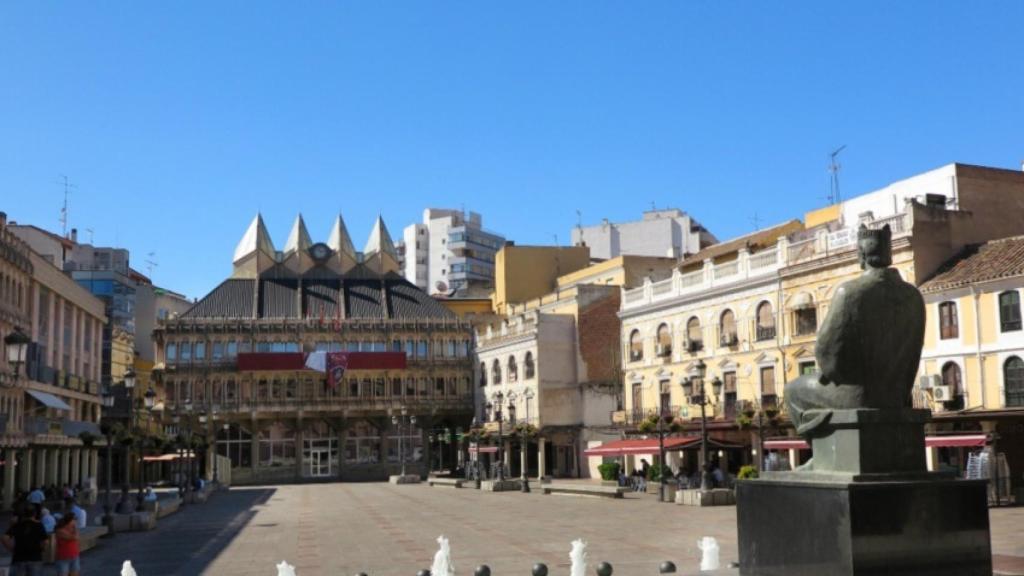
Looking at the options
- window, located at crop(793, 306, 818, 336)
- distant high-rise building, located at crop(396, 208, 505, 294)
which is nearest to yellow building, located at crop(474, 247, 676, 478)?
window, located at crop(793, 306, 818, 336)

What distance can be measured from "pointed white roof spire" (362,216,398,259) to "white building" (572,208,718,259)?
16.8m

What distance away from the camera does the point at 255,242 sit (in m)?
91.8

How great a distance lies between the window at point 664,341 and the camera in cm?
5400

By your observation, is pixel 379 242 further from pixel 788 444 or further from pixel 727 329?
pixel 788 444

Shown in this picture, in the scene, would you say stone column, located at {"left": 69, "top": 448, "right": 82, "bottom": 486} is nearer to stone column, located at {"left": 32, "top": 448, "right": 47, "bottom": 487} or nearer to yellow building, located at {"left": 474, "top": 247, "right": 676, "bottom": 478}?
stone column, located at {"left": 32, "top": 448, "right": 47, "bottom": 487}

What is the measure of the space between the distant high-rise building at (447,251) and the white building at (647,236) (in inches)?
1531

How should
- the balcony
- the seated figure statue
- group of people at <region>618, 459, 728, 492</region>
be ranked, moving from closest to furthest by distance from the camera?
the seated figure statue < the balcony < group of people at <region>618, 459, 728, 492</region>

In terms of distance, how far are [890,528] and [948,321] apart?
30.3 m

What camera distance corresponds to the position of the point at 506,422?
230ft

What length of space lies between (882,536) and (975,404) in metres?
29.3

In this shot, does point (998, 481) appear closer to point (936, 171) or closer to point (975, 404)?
point (975, 404)

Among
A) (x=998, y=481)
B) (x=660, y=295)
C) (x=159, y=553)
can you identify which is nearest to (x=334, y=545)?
(x=159, y=553)

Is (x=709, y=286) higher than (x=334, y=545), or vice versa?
(x=709, y=286)

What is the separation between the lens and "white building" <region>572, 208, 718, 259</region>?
8956 cm
